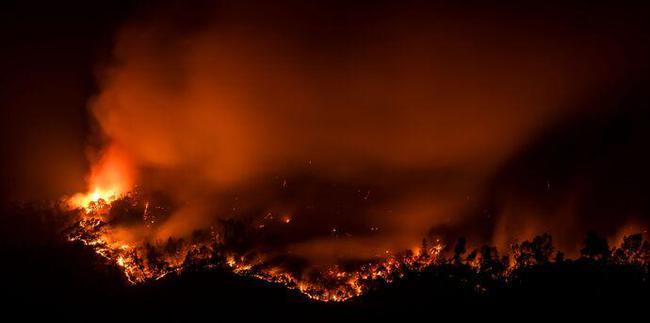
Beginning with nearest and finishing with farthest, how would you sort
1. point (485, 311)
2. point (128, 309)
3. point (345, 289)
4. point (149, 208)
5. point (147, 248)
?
point (485, 311) < point (128, 309) < point (345, 289) < point (147, 248) < point (149, 208)

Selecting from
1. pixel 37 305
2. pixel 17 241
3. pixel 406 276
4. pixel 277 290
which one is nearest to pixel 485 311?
pixel 406 276

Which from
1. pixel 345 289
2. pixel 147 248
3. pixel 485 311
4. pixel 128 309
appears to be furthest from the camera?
pixel 147 248

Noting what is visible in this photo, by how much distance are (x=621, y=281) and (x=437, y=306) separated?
66.8ft

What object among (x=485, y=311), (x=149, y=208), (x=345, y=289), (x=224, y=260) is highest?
(x=149, y=208)

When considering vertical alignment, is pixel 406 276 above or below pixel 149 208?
below

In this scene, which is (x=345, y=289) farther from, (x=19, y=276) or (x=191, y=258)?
(x=19, y=276)

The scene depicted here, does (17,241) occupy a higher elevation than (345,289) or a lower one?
higher

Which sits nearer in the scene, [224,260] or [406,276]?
[406,276]

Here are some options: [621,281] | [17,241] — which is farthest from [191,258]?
[621,281]

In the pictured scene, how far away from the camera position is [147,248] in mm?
80250

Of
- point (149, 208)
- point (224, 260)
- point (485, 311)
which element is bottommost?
point (485, 311)

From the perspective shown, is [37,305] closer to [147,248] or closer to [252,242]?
[147,248]

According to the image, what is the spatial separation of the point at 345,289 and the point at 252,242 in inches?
832

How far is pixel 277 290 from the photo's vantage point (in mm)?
75188
